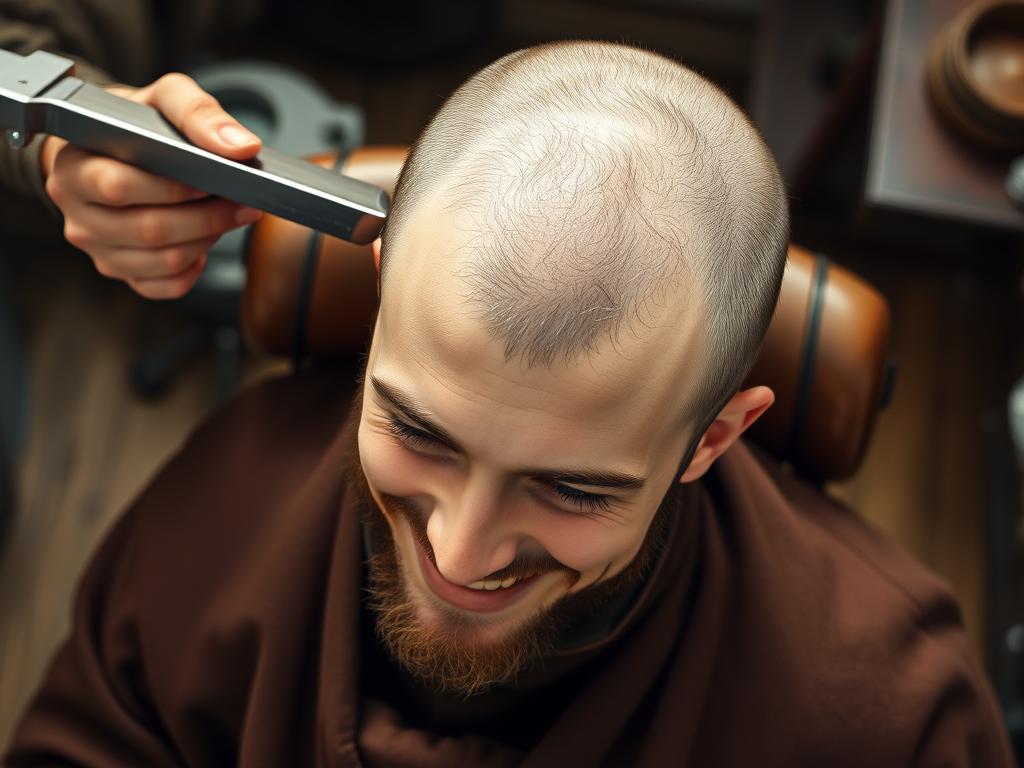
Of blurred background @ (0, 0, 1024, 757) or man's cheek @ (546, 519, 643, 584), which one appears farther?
blurred background @ (0, 0, 1024, 757)

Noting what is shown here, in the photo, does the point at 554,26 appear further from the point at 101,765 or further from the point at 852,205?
the point at 101,765

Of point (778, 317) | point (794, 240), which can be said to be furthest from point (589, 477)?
point (794, 240)

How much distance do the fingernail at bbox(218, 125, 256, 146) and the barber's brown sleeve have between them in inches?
19.0

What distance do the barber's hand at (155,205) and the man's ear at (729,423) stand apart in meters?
0.39

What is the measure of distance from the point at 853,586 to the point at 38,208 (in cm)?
135

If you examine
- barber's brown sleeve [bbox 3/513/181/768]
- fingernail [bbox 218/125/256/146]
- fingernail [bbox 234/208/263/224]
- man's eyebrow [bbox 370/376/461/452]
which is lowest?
barber's brown sleeve [bbox 3/513/181/768]

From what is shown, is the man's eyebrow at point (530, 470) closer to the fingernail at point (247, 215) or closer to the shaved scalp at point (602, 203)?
the shaved scalp at point (602, 203)

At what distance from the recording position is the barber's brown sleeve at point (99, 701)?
3.53 feet

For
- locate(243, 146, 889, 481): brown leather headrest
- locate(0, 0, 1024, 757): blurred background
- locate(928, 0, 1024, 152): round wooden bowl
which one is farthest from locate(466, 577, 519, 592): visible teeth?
locate(928, 0, 1024, 152): round wooden bowl

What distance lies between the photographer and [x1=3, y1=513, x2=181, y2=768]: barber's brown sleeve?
1.08m

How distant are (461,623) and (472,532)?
0.15m

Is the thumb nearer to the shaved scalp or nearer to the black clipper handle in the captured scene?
the black clipper handle

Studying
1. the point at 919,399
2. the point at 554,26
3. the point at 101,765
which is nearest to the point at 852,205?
the point at 919,399

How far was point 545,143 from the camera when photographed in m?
0.69
